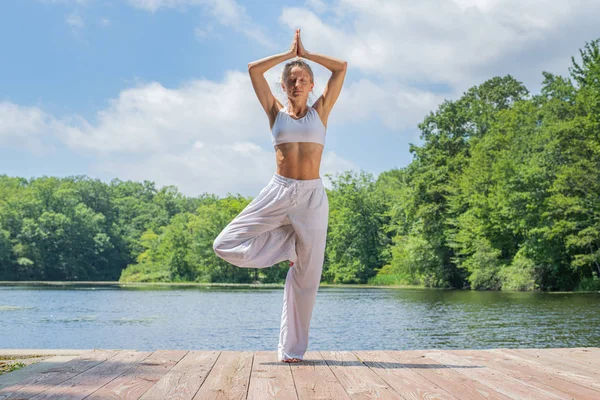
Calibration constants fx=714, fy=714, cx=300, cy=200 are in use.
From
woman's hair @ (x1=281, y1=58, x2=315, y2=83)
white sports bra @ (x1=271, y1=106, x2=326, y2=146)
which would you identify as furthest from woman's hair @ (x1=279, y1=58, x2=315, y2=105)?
white sports bra @ (x1=271, y1=106, x2=326, y2=146)

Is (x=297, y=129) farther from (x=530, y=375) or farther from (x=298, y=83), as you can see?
(x=530, y=375)

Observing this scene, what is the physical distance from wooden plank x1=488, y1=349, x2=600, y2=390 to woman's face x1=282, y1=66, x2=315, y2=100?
2544 millimetres

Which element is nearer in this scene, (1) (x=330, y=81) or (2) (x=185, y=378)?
(2) (x=185, y=378)

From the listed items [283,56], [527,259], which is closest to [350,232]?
[527,259]

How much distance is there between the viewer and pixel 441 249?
47656mm

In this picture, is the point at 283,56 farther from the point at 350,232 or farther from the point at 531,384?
the point at 350,232

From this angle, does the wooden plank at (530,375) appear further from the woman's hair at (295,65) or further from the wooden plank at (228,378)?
the woman's hair at (295,65)

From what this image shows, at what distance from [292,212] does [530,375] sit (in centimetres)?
200

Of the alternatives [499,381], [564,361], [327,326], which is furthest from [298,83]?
[327,326]

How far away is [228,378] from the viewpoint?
4332 mm

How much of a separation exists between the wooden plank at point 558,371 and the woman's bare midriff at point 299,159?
2.06m

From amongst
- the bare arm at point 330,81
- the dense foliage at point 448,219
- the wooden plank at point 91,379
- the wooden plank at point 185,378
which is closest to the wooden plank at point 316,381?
the wooden plank at point 185,378

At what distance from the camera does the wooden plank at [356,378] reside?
12.5ft

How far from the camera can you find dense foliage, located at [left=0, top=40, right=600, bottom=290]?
3431cm
